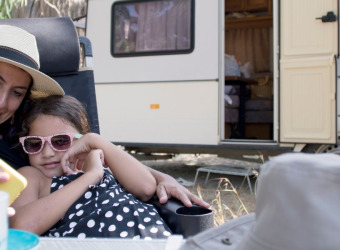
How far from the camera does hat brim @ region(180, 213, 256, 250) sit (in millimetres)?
735

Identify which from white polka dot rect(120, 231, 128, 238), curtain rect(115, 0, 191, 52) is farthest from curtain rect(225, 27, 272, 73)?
white polka dot rect(120, 231, 128, 238)

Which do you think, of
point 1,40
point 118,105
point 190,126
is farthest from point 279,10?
point 1,40

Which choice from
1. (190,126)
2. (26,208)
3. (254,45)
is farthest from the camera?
(254,45)

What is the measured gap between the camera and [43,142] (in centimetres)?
171

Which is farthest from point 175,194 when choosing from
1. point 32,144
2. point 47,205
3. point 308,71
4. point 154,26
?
point 154,26

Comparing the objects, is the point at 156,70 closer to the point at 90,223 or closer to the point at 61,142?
the point at 61,142

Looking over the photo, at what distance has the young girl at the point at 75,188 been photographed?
1.40 m

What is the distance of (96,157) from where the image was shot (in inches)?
62.7

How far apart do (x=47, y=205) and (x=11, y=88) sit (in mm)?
606

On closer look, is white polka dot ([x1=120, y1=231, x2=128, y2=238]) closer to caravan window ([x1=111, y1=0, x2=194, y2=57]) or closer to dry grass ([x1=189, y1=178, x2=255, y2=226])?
dry grass ([x1=189, y1=178, x2=255, y2=226])

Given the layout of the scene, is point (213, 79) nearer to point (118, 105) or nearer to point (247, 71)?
point (118, 105)

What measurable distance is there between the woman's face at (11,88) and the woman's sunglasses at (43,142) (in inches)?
6.2

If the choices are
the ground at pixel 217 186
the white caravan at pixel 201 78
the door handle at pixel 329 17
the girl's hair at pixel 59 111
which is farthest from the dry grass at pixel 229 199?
the door handle at pixel 329 17

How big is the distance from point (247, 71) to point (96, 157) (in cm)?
537
